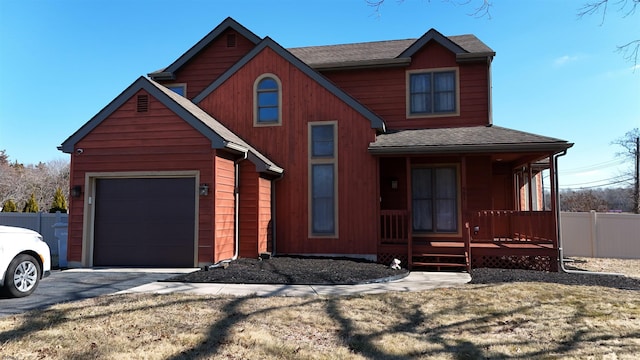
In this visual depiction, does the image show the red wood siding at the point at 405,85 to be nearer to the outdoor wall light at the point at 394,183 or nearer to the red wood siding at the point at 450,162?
the red wood siding at the point at 450,162

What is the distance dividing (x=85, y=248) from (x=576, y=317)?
9917mm

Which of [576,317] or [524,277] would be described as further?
[524,277]

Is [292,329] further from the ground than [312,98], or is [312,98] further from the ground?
[312,98]

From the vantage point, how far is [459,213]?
11.9 m

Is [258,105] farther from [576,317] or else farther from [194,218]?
[576,317]

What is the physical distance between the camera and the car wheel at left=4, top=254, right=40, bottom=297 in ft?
20.2

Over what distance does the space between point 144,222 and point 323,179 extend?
4.65 metres

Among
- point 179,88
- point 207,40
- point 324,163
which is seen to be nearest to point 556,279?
point 324,163

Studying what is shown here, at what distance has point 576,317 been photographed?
226 inches

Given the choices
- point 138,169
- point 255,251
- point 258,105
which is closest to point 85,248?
point 138,169

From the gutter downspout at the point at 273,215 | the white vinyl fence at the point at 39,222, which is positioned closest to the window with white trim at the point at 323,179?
the gutter downspout at the point at 273,215

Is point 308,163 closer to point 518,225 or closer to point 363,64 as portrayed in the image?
point 363,64

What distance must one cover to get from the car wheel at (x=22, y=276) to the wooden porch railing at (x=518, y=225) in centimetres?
934

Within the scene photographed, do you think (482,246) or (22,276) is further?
(482,246)
